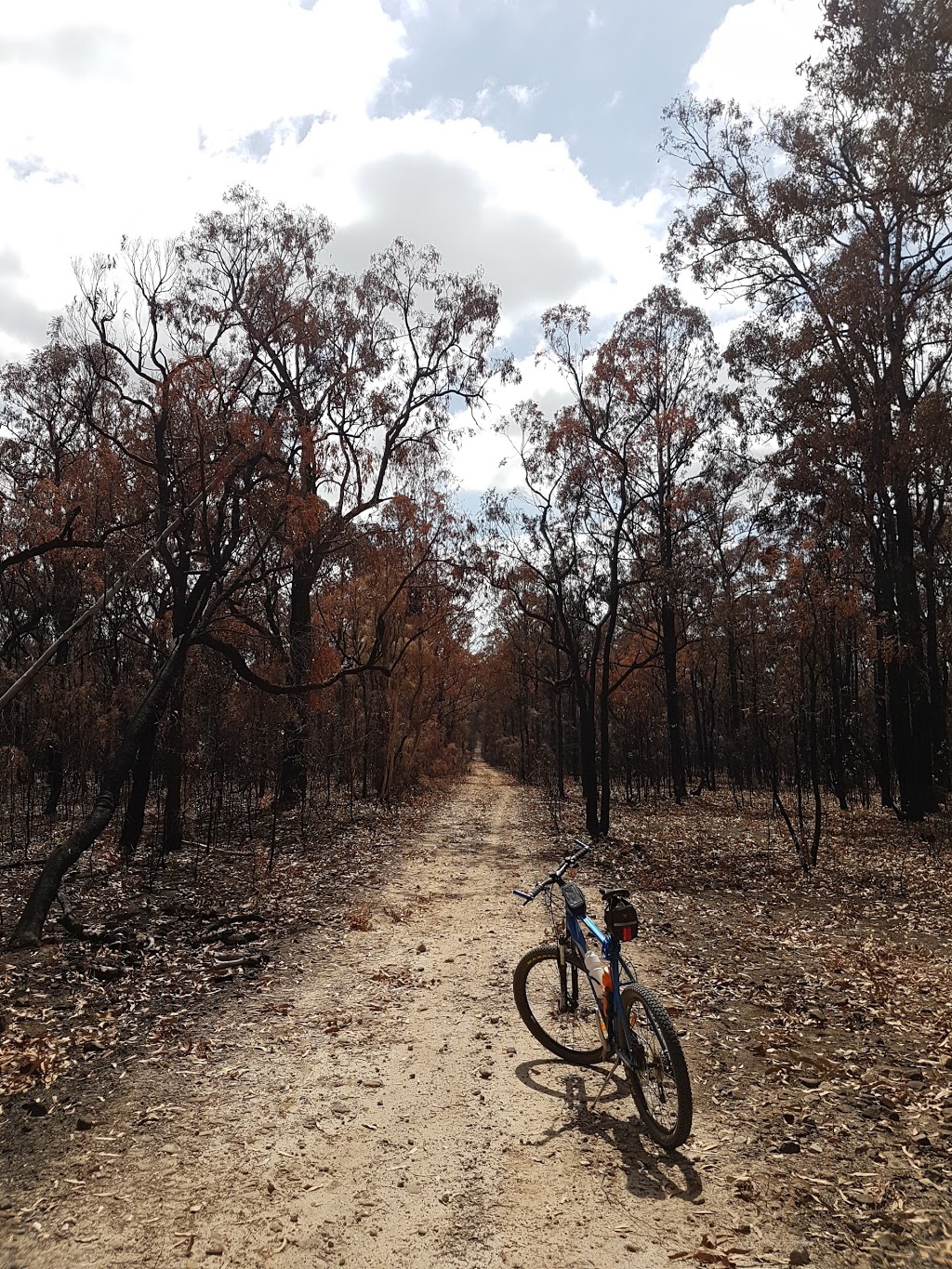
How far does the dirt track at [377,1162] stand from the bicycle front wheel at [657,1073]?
0.15 m

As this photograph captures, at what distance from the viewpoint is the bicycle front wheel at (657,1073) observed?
12.5 ft

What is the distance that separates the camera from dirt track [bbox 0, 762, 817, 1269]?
3.27 meters

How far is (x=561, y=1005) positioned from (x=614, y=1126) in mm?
1251

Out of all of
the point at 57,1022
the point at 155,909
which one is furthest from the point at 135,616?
the point at 57,1022

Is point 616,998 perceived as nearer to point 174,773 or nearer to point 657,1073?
point 657,1073

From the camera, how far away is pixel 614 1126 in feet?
14.0

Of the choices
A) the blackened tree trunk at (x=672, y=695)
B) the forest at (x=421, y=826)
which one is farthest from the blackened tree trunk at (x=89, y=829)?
the blackened tree trunk at (x=672, y=695)

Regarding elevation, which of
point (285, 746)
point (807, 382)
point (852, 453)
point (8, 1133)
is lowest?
point (8, 1133)

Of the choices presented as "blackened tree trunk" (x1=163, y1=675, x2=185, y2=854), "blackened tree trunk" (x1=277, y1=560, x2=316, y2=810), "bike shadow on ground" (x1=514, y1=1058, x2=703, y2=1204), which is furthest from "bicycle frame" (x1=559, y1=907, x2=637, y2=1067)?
"blackened tree trunk" (x1=277, y1=560, x2=316, y2=810)

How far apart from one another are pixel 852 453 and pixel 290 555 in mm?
11500

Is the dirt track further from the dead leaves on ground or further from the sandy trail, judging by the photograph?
the dead leaves on ground

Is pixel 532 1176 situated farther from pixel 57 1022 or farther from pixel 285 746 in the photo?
pixel 285 746

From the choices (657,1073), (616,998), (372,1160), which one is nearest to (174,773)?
(372,1160)

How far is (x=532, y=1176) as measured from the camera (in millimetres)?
3785
